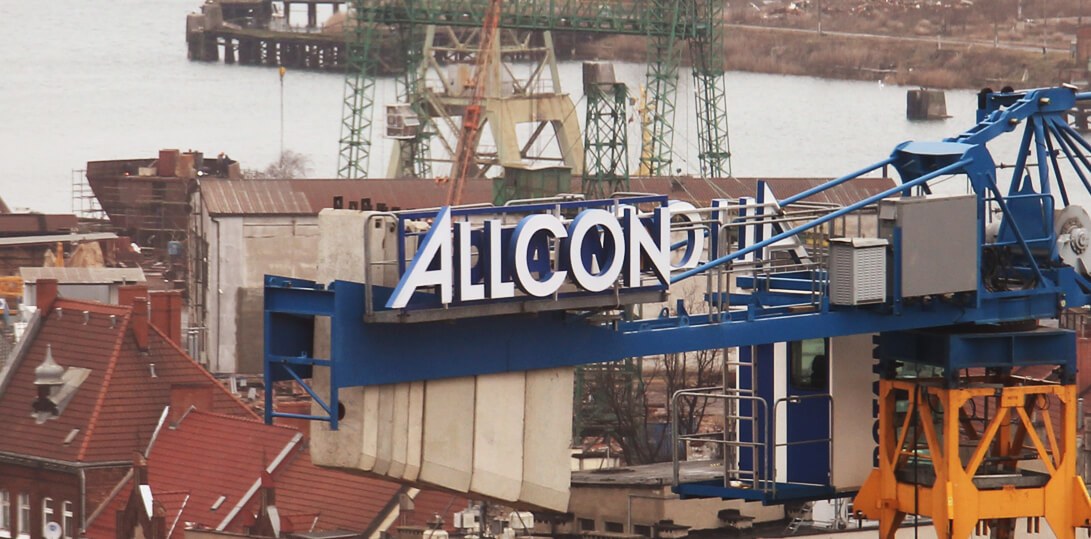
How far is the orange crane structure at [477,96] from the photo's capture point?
358 ft

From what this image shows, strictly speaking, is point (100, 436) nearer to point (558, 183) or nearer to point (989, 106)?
point (558, 183)

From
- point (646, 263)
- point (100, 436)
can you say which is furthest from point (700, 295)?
point (646, 263)

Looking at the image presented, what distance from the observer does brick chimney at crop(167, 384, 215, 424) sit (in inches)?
2518

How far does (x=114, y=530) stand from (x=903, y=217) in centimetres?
3796

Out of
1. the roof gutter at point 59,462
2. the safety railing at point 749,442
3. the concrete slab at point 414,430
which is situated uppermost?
the concrete slab at point 414,430

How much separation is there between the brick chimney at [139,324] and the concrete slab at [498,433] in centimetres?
4284

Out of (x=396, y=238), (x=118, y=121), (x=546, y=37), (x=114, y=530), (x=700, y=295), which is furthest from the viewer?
(x=118, y=121)

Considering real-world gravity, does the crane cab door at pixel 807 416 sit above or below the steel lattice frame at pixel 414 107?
below

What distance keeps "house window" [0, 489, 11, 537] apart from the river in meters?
50.8

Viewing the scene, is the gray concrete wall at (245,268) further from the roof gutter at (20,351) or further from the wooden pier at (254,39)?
the wooden pier at (254,39)

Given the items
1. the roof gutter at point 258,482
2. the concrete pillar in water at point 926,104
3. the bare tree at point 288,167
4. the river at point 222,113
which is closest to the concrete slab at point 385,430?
the roof gutter at point 258,482

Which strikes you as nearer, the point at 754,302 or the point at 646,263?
the point at 646,263

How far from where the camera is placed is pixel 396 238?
2266 cm

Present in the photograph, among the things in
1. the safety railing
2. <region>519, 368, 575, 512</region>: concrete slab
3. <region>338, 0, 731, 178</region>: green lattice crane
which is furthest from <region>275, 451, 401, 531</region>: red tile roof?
<region>338, 0, 731, 178</region>: green lattice crane
